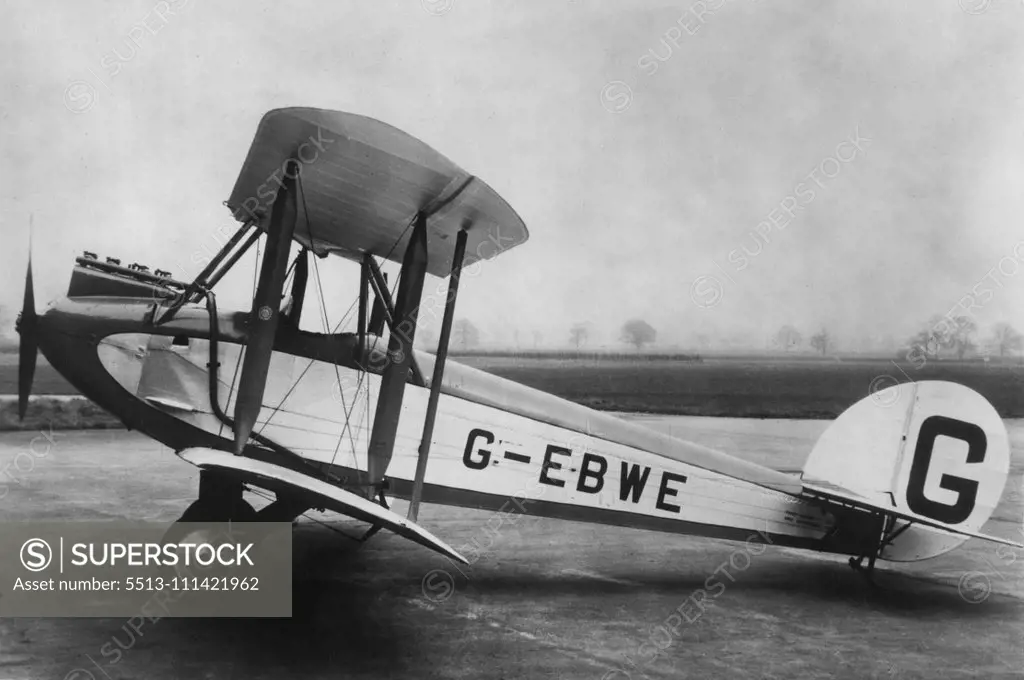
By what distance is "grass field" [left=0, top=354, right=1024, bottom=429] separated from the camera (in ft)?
64.5

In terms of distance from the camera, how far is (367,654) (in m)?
3.73

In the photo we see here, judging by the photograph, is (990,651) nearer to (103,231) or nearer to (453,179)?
(453,179)

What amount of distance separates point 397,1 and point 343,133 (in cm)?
338

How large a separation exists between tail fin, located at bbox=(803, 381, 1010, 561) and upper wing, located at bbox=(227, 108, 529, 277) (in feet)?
9.66

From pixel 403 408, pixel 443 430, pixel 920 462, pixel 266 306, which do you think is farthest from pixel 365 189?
pixel 920 462

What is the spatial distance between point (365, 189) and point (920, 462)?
4.31m

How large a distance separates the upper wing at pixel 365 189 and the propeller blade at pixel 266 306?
113 millimetres

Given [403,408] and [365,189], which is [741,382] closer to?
[403,408]

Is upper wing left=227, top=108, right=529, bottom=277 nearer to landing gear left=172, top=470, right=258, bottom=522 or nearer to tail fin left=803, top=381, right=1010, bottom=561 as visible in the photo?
landing gear left=172, top=470, right=258, bottom=522

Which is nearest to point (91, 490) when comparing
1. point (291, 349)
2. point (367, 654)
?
point (291, 349)

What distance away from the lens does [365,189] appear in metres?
4.47

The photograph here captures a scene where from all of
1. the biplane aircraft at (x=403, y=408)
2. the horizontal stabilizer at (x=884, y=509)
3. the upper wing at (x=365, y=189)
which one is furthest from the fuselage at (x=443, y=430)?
the upper wing at (x=365, y=189)

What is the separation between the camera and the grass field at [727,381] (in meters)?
19.7

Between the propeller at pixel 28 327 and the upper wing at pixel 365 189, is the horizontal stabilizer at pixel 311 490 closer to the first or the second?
the upper wing at pixel 365 189
